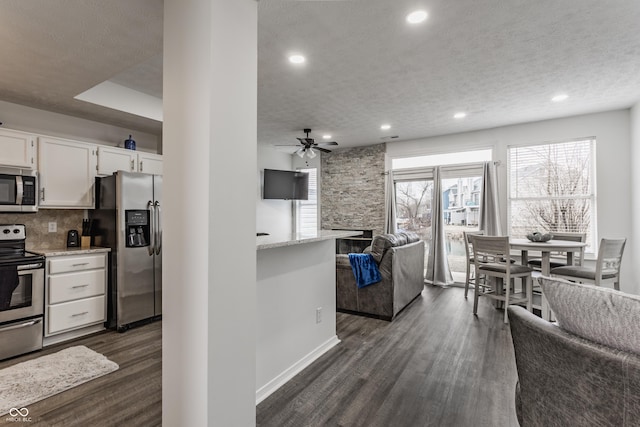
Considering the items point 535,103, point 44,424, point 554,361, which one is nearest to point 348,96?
point 535,103

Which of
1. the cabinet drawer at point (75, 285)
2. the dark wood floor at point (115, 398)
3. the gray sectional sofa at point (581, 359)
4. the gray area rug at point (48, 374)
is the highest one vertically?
the gray sectional sofa at point (581, 359)

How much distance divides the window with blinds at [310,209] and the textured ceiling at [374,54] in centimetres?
321

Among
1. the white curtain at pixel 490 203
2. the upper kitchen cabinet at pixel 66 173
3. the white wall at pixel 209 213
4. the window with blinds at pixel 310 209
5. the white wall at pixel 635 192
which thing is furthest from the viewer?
the window with blinds at pixel 310 209

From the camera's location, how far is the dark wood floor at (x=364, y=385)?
6.48 feet

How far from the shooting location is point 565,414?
117 centimetres

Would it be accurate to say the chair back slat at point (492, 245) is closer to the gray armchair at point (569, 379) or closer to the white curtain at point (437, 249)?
the white curtain at point (437, 249)

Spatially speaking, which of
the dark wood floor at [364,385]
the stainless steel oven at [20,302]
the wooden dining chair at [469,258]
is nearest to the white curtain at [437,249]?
the wooden dining chair at [469,258]

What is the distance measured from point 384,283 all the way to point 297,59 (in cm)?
263

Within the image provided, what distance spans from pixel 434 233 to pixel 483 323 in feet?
7.87

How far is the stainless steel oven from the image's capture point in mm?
2838

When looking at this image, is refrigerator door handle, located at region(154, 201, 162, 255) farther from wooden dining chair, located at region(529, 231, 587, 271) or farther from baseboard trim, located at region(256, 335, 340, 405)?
wooden dining chair, located at region(529, 231, 587, 271)

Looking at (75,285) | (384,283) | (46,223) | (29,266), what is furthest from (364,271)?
(46,223)

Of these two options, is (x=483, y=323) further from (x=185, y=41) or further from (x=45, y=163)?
(x=45, y=163)

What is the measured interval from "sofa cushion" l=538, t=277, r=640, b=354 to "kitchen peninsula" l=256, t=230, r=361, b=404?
146 cm
